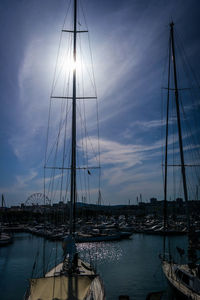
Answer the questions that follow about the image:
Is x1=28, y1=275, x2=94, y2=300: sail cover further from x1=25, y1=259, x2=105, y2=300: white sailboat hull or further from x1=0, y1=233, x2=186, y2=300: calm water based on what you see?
x1=0, y1=233, x2=186, y2=300: calm water

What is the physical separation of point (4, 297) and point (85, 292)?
1352 centimetres

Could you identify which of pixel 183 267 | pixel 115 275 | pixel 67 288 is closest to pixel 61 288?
pixel 67 288

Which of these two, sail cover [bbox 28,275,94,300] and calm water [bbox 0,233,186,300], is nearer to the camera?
sail cover [bbox 28,275,94,300]

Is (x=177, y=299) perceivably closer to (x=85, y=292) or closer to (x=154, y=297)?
(x=154, y=297)

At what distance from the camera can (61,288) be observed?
31.3 ft

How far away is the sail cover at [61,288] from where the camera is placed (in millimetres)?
9047

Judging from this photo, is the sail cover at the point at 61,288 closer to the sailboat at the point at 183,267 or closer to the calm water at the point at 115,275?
A: the calm water at the point at 115,275

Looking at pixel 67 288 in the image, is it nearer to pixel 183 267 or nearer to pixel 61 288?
pixel 61 288

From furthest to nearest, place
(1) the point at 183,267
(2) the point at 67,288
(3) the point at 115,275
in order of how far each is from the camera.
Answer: (3) the point at 115,275 < (1) the point at 183,267 < (2) the point at 67,288

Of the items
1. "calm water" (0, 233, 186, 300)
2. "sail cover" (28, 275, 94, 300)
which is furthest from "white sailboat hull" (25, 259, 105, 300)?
"calm water" (0, 233, 186, 300)

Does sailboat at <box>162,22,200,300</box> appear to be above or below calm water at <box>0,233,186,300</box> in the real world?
above

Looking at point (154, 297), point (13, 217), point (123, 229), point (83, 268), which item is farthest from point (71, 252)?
point (13, 217)

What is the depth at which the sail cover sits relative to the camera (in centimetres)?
905

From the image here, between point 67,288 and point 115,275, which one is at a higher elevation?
point 67,288
